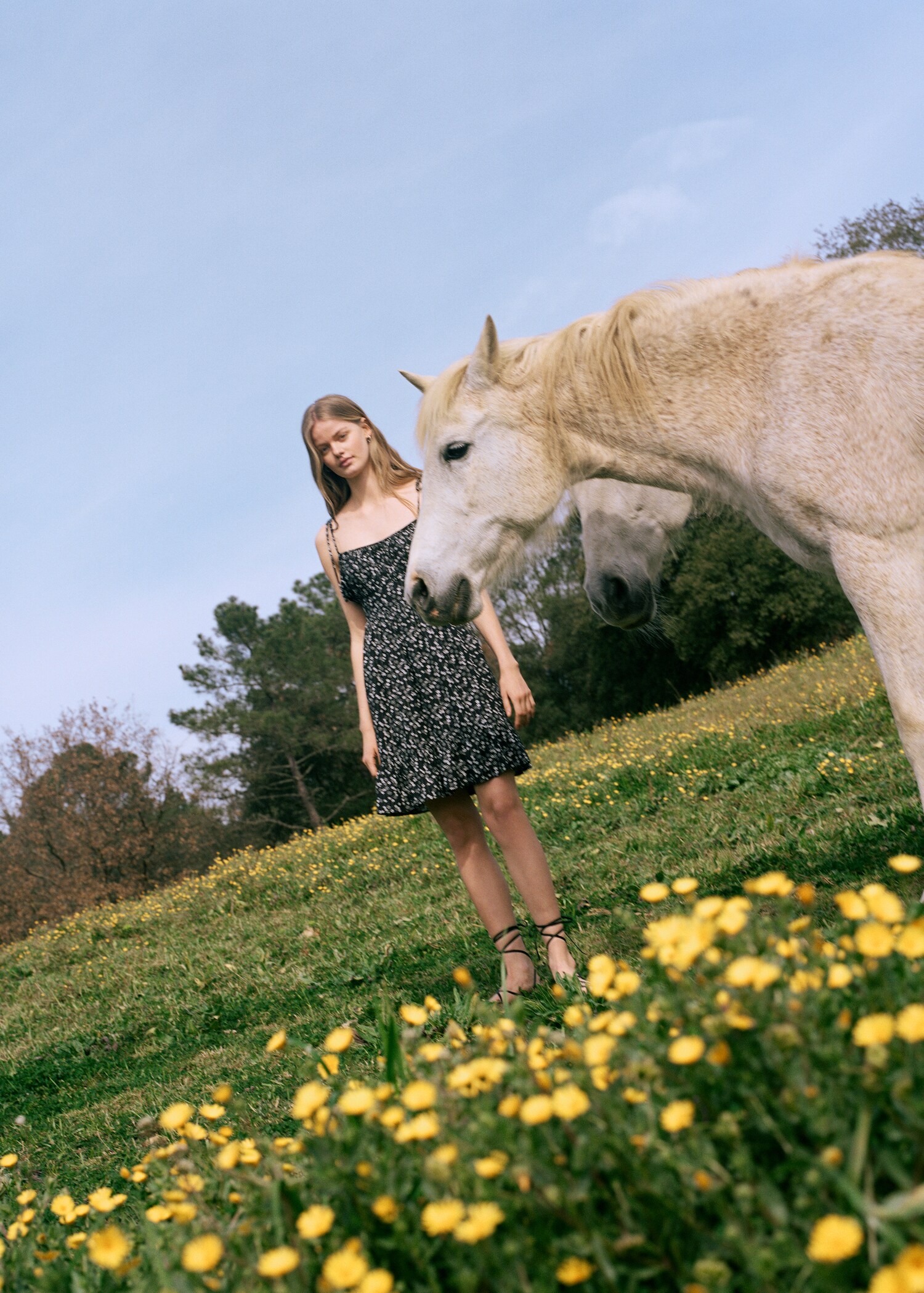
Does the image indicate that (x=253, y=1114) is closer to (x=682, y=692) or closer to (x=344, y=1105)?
(x=344, y=1105)

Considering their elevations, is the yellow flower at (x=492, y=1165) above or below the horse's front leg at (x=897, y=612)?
below

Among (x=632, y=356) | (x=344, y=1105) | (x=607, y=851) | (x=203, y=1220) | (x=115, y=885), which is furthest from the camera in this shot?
(x=115, y=885)

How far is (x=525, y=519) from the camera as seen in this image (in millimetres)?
3500

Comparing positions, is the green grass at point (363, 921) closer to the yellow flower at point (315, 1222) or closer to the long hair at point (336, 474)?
the yellow flower at point (315, 1222)

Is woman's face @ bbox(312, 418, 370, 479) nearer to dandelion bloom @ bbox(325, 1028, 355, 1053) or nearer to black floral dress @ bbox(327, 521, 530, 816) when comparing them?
black floral dress @ bbox(327, 521, 530, 816)

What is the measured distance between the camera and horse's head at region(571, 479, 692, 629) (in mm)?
4020

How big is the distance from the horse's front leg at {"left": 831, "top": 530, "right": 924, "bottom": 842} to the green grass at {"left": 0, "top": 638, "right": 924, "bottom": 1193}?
1003 millimetres

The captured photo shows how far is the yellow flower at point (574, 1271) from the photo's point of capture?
1024mm

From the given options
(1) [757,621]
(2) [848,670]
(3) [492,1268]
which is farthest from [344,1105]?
(1) [757,621]

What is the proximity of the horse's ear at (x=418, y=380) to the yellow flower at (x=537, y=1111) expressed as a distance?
10.2 feet

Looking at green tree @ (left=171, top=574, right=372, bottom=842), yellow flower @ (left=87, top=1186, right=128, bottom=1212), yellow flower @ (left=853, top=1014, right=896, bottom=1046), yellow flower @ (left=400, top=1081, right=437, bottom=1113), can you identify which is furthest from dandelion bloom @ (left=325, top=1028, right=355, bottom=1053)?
green tree @ (left=171, top=574, right=372, bottom=842)

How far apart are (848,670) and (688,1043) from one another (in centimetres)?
1434

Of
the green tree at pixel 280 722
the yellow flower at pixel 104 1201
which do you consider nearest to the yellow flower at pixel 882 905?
the yellow flower at pixel 104 1201

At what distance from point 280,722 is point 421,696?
34.5m
